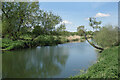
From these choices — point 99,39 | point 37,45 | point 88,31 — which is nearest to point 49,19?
point 88,31

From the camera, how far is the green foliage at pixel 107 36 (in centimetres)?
1162

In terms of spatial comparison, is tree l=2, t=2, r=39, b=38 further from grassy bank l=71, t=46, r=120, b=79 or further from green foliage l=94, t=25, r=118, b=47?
green foliage l=94, t=25, r=118, b=47

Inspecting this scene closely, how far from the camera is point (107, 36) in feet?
38.3

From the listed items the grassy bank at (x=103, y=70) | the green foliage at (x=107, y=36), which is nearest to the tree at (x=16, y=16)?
the grassy bank at (x=103, y=70)

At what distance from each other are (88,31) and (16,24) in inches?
349

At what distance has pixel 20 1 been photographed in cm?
552

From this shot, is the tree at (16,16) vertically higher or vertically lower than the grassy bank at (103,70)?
higher

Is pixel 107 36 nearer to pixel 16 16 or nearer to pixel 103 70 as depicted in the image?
pixel 103 70

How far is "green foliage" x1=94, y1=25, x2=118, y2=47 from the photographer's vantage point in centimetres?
1162

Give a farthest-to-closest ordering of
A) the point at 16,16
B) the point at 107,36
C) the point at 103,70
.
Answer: the point at 107,36
the point at 16,16
the point at 103,70

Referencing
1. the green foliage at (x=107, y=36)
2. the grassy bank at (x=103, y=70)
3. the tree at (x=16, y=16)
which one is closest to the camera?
the grassy bank at (x=103, y=70)

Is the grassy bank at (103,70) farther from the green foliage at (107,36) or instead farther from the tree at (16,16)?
the green foliage at (107,36)

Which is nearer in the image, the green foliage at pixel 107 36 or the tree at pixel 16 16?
the tree at pixel 16 16

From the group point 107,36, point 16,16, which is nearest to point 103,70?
point 16,16
